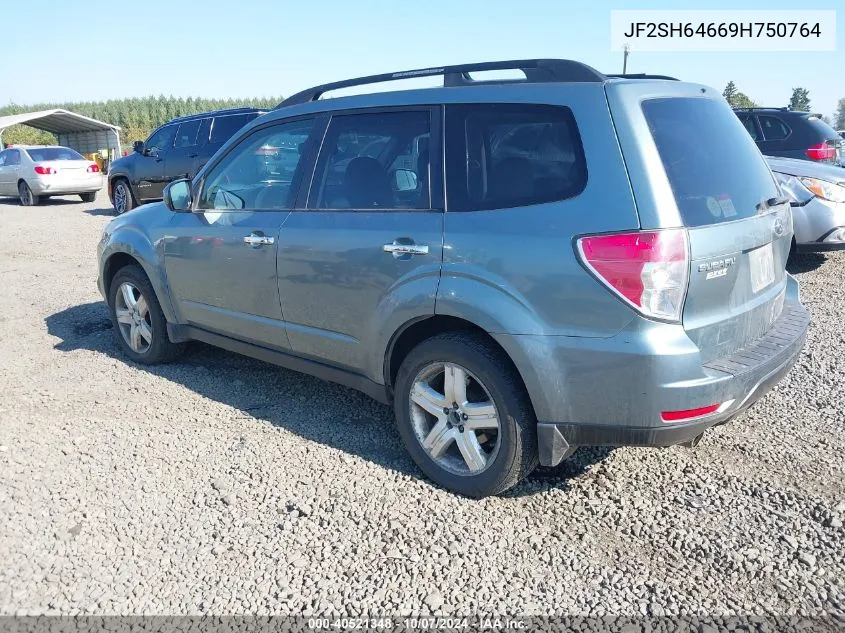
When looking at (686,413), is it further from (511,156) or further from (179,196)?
(179,196)

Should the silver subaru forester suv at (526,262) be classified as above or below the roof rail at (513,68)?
below

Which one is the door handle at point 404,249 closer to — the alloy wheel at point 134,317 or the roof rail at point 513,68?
the roof rail at point 513,68

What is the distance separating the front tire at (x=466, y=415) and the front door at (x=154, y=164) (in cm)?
1149

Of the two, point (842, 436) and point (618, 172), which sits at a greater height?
point (618, 172)

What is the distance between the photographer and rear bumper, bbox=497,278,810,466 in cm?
268

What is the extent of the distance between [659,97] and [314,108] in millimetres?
1948

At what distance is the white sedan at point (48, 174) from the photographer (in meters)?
18.0

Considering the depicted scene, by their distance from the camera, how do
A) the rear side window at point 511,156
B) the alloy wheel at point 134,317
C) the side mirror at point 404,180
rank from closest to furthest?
the rear side window at point 511,156 → the side mirror at point 404,180 → the alloy wheel at point 134,317

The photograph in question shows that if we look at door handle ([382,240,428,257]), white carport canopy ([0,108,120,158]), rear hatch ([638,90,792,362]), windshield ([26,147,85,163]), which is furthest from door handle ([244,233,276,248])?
white carport canopy ([0,108,120,158])

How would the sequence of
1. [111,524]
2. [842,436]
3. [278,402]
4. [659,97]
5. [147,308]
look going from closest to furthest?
[659,97]
[111,524]
[842,436]
[278,402]
[147,308]

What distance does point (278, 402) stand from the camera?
451 cm

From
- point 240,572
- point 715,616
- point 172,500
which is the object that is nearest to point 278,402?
point 172,500

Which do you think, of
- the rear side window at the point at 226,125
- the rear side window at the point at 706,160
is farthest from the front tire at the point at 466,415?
the rear side window at the point at 226,125

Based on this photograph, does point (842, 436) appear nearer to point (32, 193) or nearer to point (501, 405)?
point (501, 405)
